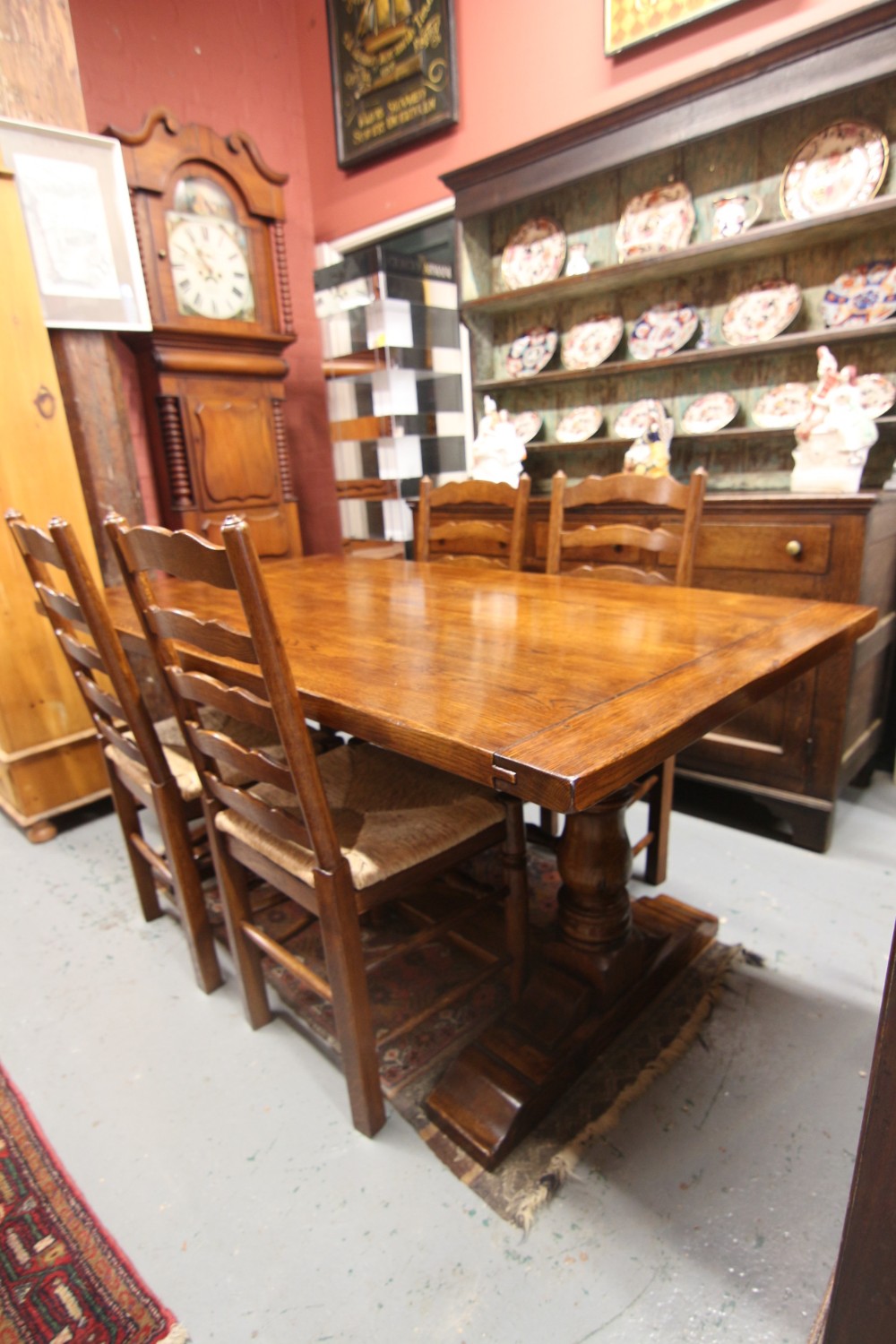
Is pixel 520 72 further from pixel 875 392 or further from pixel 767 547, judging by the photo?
pixel 767 547

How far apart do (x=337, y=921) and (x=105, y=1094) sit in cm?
67

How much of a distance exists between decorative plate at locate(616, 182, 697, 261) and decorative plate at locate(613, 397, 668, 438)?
476mm

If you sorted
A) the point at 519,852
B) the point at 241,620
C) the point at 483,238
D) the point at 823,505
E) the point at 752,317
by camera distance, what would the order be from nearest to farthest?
the point at 519,852
the point at 241,620
the point at 823,505
the point at 752,317
the point at 483,238

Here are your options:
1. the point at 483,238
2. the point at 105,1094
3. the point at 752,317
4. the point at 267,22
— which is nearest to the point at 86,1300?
the point at 105,1094

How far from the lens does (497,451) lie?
8.52 feet

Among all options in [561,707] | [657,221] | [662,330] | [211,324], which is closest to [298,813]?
[561,707]

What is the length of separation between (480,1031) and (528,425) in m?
2.24

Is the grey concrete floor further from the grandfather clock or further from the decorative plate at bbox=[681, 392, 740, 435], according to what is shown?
the grandfather clock

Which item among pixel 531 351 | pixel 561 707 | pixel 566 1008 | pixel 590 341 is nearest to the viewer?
pixel 561 707

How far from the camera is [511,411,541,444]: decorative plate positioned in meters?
2.80

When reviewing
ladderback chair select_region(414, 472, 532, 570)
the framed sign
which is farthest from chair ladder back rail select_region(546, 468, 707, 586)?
the framed sign

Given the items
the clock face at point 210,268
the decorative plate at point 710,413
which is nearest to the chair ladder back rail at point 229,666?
the decorative plate at point 710,413

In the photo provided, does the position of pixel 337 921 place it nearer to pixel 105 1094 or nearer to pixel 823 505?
pixel 105 1094

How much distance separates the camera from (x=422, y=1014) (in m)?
1.20
